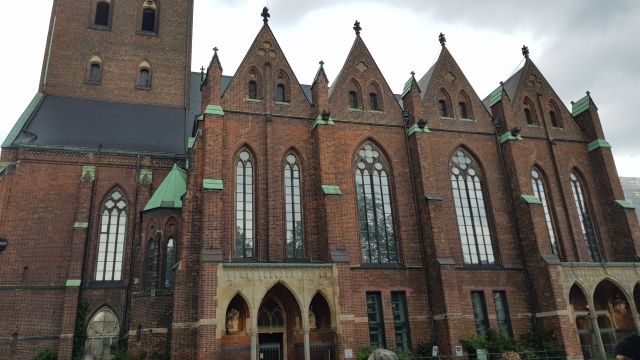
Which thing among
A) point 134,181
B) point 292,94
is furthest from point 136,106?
point 292,94

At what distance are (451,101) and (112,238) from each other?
754 inches

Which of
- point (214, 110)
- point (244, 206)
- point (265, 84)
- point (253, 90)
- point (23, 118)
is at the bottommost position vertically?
point (244, 206)

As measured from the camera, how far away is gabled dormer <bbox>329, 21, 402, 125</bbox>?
2491cm

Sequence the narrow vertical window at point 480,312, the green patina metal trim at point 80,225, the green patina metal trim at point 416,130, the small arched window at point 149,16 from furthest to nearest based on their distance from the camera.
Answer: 1. the small arched window at point 149,16
2. the green patina metal trim at point 416,130
3. the green patina metal trim at point 80,225
4. the narrow vertical window at point 480,312

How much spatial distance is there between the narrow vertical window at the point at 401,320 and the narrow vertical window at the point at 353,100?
9.54 metres

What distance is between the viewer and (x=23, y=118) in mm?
26328

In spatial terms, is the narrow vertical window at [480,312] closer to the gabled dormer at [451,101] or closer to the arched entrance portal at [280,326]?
the arched entrance portal at [280,326]

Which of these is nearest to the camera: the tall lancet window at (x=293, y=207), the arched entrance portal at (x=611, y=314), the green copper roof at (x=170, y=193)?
the tall lancet window at (x=293, y=207)

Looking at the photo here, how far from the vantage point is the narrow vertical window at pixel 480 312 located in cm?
Result: 2275

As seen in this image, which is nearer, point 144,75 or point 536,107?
point 536,107

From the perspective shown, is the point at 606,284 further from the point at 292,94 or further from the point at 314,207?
the point at 292,94

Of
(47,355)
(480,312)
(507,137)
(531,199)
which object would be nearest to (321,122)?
(507,137)

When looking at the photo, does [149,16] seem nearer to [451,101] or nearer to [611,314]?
[451,101]

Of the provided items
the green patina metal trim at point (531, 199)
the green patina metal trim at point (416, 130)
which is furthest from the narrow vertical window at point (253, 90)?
the green patina metal trim at point (531, 199)
